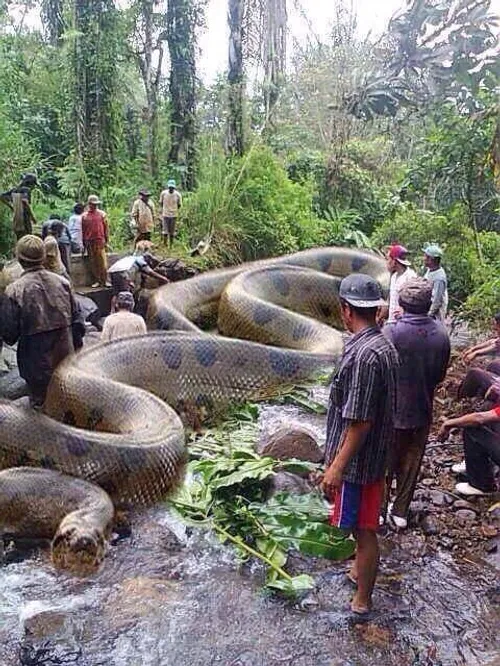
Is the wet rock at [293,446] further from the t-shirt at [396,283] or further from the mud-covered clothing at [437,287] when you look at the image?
the mud-covered clothing at [437,287]

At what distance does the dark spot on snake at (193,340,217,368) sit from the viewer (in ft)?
28.8

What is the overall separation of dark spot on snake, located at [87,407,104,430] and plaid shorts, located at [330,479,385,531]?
12.3ft

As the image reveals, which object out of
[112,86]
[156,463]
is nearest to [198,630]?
[156,463]

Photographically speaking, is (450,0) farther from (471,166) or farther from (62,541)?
(62,541)

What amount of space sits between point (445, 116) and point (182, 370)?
5858 mm

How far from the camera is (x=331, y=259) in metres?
14.8

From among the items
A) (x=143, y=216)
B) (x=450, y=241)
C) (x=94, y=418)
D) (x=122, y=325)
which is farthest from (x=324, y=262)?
(x=94, y=418)

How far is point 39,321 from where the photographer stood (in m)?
6.71

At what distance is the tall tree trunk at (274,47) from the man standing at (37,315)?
1728 cm

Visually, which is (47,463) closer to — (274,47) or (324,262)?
(324,262)

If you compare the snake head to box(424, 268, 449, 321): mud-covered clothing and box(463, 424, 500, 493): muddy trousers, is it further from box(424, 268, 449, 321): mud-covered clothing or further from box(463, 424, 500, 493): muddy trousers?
box(424, 268, 449, 321): mud-covered clothing

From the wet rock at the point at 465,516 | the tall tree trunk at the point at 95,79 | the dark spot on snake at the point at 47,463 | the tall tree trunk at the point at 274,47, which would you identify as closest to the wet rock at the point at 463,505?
the wet rock at the point at 465,516

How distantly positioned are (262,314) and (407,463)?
5842 mm

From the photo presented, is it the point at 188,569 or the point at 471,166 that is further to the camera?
the point at 471,166
